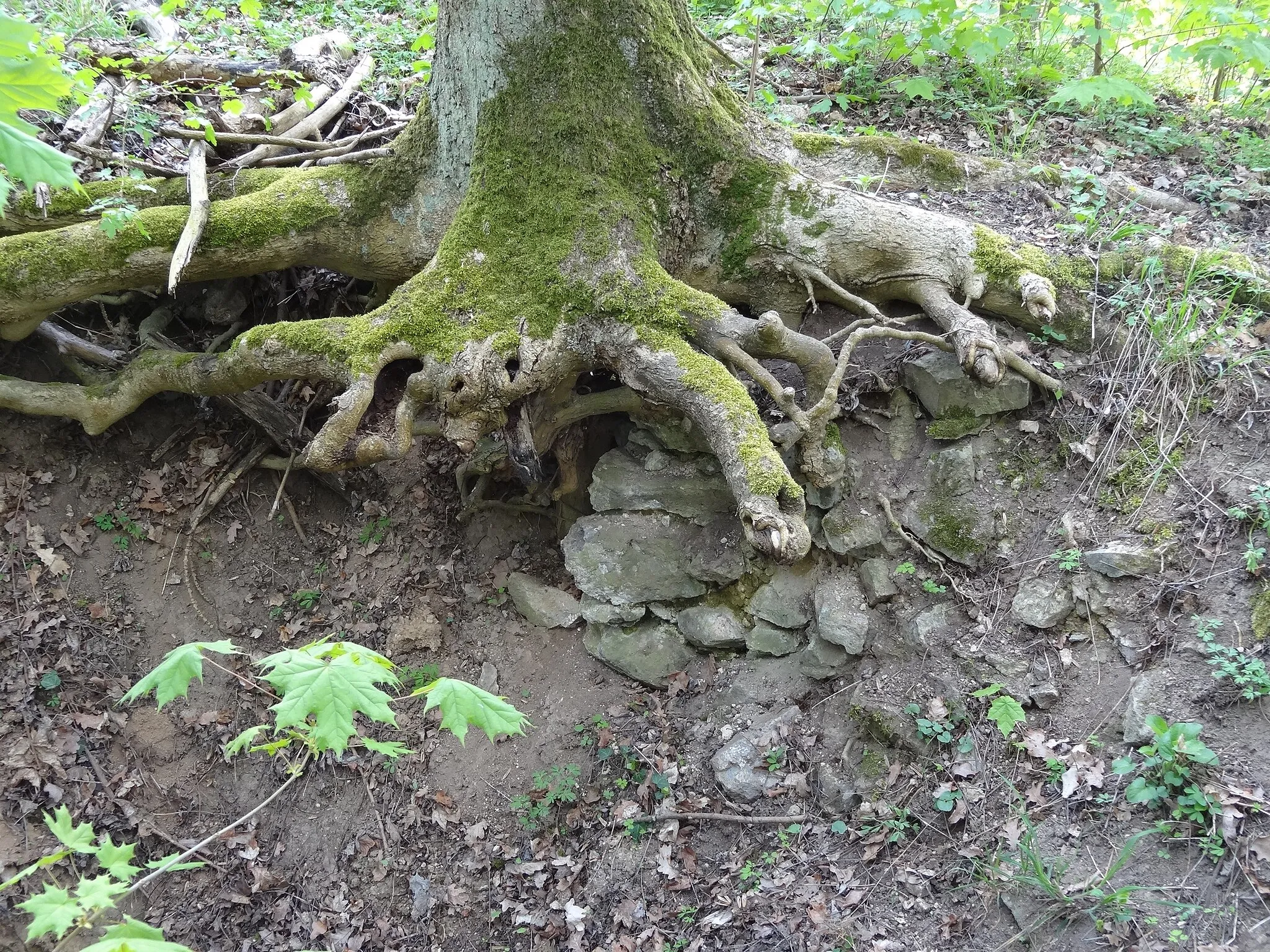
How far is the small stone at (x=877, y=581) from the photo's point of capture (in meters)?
4.20

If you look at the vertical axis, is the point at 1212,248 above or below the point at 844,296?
above

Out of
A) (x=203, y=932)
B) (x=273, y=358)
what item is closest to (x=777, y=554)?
(x=273, y=358)

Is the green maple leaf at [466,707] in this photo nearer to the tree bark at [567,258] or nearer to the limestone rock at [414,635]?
the tree bark at [567,258]

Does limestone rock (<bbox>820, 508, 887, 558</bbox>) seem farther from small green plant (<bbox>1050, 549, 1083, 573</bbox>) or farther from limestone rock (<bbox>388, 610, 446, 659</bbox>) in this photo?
limestone rock (<bbox>388, 610, 446, 659</bbox>)

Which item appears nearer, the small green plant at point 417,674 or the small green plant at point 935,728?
the small green plant at point 935,728

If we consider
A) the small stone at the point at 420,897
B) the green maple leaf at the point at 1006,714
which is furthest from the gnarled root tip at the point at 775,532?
the small stone at the point at 420,897

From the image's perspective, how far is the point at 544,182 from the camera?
4.18 meters

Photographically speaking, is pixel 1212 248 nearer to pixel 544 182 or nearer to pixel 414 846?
pixel 544 182

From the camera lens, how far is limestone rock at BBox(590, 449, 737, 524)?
473cm

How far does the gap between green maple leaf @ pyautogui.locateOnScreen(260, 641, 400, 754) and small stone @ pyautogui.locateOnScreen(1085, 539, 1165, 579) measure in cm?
338

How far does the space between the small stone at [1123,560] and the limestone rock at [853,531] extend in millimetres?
1035

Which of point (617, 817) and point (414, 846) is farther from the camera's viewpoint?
point (414, 846)

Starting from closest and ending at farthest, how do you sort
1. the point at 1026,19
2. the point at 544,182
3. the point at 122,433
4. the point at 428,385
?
the point at 428,385 → the point at 544,182 → the point at 122,433 → the point at 1026,19

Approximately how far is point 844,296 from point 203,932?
16.9 ft
